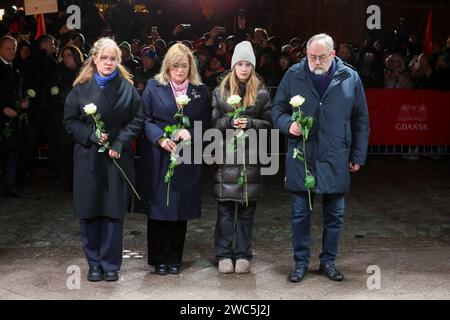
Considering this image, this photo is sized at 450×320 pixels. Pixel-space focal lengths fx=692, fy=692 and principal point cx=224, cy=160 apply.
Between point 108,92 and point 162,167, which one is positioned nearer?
point 108,92

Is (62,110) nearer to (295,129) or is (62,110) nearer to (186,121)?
(186,121)

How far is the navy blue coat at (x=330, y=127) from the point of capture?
19.5ft

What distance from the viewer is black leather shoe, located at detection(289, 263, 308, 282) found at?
6.06 meters

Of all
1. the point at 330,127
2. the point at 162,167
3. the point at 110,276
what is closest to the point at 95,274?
the point at 110,276

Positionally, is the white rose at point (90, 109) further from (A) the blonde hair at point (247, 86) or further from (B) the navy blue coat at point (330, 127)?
(B) the navy blue coat at point (330, 127)

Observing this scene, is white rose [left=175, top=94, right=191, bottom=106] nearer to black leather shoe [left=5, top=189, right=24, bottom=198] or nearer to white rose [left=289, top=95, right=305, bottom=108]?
white rose [left=289, top=95, right=305, bottom=108]

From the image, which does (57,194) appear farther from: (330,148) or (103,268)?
(330,148)

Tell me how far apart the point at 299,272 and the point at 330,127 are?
131 centimetres

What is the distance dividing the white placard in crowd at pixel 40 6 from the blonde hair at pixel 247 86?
540 cm

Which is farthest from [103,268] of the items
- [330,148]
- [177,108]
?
[330,148]

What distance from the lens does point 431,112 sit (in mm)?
12883

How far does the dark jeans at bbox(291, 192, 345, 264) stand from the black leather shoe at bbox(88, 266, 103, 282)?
174 cm

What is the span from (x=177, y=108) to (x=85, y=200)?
113 cm

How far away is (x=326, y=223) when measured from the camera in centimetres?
623
